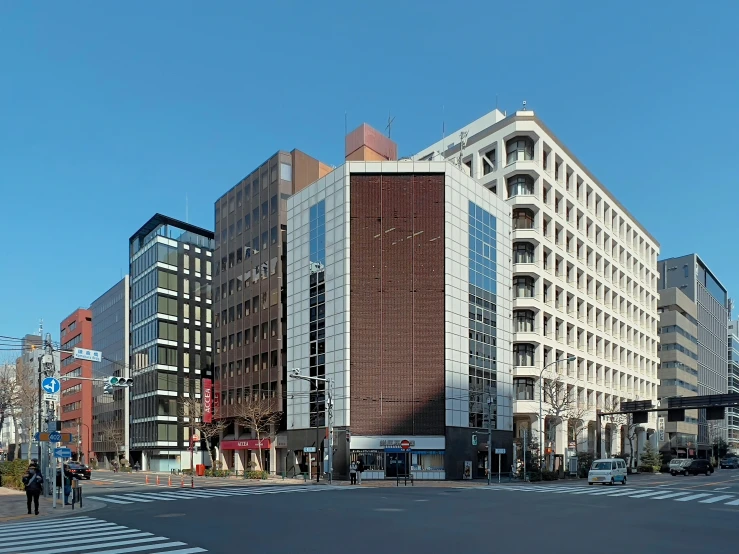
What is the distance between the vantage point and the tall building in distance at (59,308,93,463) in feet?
406

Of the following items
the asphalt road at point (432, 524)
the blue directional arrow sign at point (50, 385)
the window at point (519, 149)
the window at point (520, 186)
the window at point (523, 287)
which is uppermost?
the window at point (519, 149)

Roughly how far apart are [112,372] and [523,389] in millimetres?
71891

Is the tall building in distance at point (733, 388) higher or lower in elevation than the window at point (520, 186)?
lower

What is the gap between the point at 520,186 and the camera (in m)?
74.6

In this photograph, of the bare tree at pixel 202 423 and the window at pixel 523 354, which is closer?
the window at pixel 523 354

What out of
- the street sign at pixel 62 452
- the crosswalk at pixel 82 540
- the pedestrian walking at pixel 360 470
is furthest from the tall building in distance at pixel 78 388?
the crosswalk at pixel 82 540

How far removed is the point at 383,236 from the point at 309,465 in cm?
2326

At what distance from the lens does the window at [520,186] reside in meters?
74.6

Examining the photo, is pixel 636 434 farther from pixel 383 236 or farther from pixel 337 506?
pixel 337 506

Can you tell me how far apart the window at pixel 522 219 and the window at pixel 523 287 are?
560cm

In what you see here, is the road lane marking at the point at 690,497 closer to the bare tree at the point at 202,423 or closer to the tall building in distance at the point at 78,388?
the bare tree at the point at 202,423

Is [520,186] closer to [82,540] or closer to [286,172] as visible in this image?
[286,172]

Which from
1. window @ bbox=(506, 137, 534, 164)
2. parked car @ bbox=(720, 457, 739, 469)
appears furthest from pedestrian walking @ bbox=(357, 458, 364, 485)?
parked car @ bbox=(720, 457, 739, 469)

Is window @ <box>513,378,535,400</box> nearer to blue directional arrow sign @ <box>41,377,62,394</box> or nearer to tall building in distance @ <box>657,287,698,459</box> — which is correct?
blue directional arrow sign @ <box>41,377,62,394</box>
